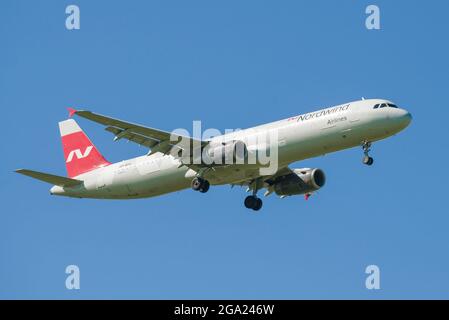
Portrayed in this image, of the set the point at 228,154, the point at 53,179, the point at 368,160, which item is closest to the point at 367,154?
the point at 368,160

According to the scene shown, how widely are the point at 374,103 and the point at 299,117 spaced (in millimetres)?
4407

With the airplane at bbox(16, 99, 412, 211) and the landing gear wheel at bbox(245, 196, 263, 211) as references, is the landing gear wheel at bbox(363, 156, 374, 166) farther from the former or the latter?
the landing gear wheel at bbox(245, 196, 263, 211)

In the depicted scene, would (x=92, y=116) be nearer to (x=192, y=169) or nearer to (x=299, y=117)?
(x=192, y=169)

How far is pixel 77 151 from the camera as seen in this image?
211ft

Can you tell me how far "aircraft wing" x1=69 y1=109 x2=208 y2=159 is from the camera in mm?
53750

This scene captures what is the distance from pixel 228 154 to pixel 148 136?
5147 mm

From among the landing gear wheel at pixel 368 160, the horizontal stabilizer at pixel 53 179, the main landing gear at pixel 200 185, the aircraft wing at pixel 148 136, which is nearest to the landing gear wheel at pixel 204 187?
the main landing gear at pixel 200 185

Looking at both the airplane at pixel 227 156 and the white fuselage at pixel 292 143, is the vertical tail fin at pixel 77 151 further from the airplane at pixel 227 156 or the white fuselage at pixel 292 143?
the white fuselage at pixel 292 143

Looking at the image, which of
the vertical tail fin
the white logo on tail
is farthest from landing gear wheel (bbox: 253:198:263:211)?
the white logo on tail

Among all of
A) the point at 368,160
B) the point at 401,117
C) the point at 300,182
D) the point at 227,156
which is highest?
the point at 401,117

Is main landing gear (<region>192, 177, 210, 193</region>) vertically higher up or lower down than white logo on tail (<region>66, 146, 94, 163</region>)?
lower down

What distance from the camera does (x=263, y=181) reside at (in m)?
60.6

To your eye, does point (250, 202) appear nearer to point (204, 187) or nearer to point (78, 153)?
point (204, 187)

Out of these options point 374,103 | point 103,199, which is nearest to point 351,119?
point 374,103
